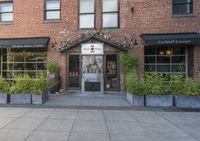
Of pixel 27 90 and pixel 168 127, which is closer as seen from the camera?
pixel 168 127

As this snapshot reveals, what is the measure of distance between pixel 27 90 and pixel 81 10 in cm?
732

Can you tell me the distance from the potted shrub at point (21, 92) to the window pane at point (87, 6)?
699 cm

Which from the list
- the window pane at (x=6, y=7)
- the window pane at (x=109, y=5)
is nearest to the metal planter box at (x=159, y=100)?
the window pane at (x=109, y=5)

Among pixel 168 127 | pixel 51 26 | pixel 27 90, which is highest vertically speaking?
pixel 51 26

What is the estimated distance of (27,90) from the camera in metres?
11.0

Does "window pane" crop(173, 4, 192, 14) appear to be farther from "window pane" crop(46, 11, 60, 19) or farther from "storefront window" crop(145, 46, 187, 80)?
"window pane" crop(46, 11, 60, 19)

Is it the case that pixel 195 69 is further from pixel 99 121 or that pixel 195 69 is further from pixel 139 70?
pixel 99 121

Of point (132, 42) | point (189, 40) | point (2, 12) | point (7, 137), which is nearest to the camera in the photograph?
point (7, 137)

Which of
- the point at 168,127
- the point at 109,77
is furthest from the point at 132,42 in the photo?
the point at 168,127

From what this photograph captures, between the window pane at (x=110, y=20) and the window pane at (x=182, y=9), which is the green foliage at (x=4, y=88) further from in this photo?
the window pane at (x=182, y=9)

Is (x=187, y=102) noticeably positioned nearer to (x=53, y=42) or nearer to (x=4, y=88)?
(x=4, y=88)

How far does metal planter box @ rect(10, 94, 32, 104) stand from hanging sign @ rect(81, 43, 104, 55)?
17.4 ft

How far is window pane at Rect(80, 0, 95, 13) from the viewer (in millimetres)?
15484

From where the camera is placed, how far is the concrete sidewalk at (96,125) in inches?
243
